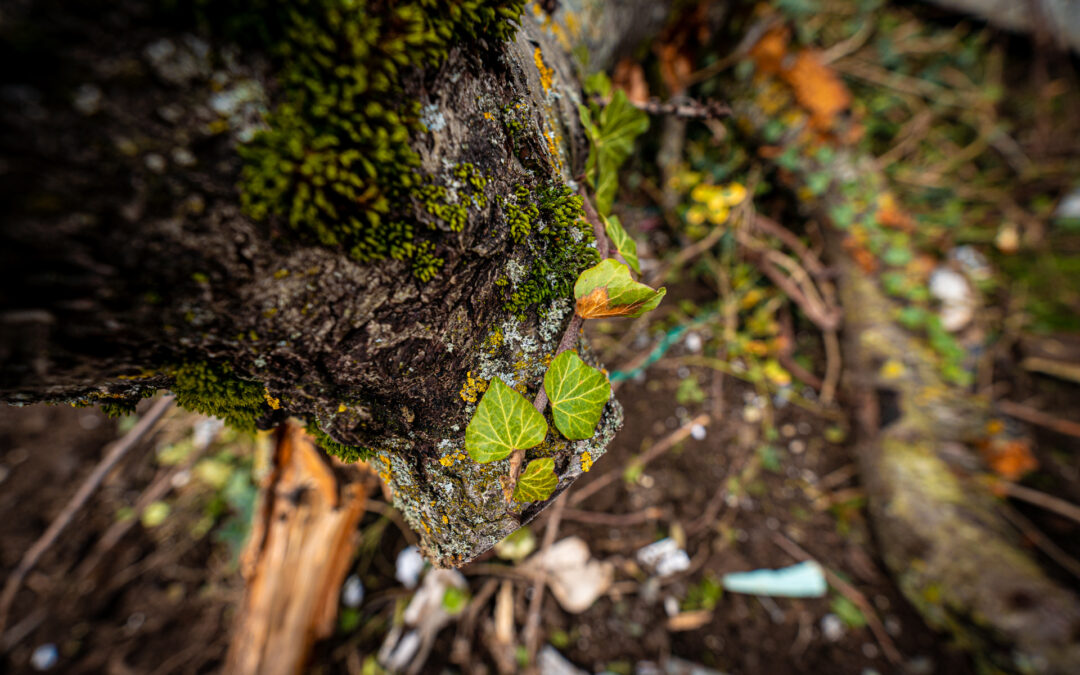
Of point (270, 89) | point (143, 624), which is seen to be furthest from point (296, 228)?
point (143, 624)

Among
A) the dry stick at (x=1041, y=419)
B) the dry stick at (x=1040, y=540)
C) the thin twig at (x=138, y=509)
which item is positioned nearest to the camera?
the dry stick at (x=1040, y=540)

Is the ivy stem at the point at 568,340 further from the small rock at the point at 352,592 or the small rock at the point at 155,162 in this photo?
the small rock at the point at 352,592

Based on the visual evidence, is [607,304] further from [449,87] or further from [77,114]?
[77,114]

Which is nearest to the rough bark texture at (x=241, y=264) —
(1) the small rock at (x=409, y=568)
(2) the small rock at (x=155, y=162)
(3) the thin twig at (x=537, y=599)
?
(2) the small rock at (x=155, y=162)

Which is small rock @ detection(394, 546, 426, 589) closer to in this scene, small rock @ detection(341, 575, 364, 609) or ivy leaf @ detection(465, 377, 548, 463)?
small rock @ detection(341, 575, 364, 609)

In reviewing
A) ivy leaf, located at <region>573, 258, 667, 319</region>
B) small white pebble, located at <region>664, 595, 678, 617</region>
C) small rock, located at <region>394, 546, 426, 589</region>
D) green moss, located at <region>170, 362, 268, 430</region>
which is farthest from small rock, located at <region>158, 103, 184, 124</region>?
small white pebble, located at <region>664, 595, 678, 617</region>

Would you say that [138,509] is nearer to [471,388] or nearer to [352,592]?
[352,592]

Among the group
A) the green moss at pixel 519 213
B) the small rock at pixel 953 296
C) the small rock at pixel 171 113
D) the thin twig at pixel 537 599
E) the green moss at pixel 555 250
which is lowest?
the small rock at pixel 953 296
